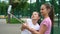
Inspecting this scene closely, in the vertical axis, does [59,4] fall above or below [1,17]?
above

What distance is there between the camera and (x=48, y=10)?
406 centimetres

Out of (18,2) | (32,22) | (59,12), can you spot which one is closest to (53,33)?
(59,12)

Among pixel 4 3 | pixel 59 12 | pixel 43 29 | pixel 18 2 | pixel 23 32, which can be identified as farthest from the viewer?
pixel 4 3

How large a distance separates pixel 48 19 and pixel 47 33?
0.23m

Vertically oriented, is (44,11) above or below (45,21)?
above

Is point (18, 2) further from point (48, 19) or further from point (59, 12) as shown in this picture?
point (48, 19)

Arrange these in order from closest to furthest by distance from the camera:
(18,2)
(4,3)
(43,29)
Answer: (43,29)
(18,2)
(4,3)

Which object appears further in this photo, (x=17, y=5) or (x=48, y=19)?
(x=17, y=5)

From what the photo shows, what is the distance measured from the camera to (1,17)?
42844mm

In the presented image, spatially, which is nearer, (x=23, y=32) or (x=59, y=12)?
(x=23, y=32)

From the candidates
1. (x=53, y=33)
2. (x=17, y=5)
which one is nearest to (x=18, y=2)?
(x=17, y=5)

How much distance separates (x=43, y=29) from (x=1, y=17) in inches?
1547

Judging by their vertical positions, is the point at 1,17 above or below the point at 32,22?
below

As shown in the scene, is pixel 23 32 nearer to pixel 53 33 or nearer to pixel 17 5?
pixel 53 33
